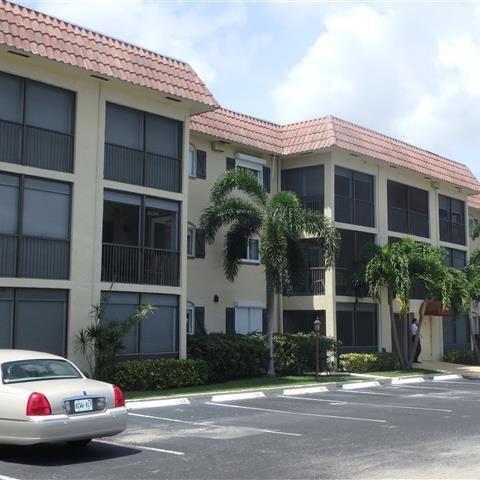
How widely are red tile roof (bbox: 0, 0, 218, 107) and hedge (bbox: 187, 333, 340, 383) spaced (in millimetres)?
6841

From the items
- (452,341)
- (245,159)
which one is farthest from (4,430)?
(452,341)

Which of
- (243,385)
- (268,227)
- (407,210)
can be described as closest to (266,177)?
(268,227)

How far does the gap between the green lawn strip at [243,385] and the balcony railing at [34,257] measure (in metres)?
3.42

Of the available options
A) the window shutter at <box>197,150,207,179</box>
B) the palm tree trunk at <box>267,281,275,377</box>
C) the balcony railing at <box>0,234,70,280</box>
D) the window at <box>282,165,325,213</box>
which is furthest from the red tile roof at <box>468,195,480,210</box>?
the balcony railing at <box>0,234,70,280</box>

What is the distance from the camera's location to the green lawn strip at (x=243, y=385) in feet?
57.0

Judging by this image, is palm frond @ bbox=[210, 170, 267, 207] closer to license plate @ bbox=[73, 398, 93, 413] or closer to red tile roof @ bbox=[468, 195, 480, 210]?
license plate @ bbox=[73, 398, 93, 413]

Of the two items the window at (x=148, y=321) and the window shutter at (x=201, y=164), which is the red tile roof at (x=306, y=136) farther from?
the window at (x=148, y=321)

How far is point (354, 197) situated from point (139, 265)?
35.2 feet

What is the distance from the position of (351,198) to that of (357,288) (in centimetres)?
337

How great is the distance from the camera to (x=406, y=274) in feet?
82.7

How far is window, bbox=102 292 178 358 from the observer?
19.0 metres

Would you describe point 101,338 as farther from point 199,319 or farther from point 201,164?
point 201,164

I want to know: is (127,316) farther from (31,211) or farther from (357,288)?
(357,288)

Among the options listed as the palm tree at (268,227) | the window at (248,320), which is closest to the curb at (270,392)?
the palm tree at (268,227)
